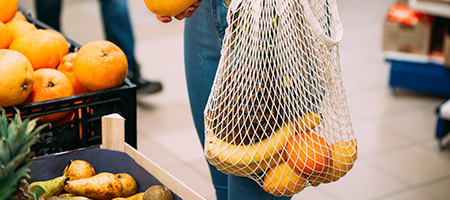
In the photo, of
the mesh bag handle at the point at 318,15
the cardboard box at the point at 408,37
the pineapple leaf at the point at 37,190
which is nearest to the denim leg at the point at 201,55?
the mesh bag handle at the point at 318,15

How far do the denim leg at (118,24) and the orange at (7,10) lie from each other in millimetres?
1946

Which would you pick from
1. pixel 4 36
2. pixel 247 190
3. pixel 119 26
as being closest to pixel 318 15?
pixel 247 190

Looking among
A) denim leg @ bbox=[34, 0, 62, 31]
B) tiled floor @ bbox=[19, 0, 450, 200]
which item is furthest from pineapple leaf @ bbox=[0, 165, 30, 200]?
denim leg @ bbox=[34, 0, 62, 31]

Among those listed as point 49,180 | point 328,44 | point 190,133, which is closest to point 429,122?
point 190,133

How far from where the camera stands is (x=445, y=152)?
311cm

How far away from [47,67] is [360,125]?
227cm

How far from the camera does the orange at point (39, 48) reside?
1.51 meters

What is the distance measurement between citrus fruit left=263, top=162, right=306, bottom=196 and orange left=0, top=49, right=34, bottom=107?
0.61m

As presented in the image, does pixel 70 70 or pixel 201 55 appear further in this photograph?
pixel 201 55

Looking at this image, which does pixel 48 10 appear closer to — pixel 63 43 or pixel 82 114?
pixel 63 43

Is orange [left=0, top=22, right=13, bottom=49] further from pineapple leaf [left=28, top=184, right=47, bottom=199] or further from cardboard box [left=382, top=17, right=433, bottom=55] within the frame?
cardboard box [left=382, top=17, right=433, bottom=55]

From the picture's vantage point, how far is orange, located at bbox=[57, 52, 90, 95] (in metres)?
1.51

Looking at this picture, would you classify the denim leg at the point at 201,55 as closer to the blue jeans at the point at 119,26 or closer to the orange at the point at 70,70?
the orange at the point at 70,70

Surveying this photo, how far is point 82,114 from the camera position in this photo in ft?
4.64
